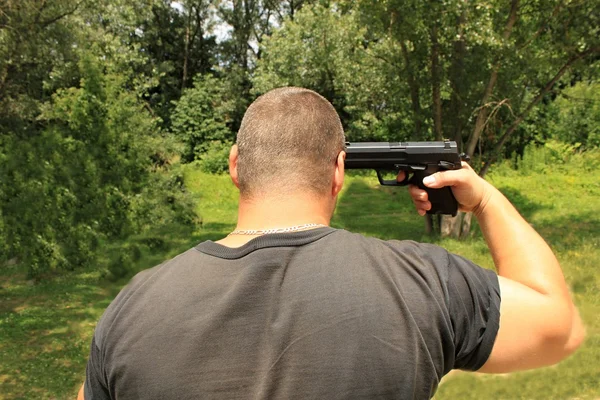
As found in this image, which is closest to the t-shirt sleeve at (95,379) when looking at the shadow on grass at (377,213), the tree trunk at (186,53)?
the shadow on grass at (377,213)

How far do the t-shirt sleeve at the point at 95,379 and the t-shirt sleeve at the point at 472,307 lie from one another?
2.57 feet

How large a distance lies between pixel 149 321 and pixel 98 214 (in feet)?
25.9

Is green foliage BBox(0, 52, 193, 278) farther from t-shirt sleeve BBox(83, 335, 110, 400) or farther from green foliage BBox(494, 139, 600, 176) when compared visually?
green foliage BBox(494, 139, 600, 176)

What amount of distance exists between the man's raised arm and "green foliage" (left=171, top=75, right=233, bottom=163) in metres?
21.3

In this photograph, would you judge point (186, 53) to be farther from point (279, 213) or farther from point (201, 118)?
point (279, 213)

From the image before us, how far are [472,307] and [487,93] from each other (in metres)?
10.7

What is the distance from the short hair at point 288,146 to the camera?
1.38 m

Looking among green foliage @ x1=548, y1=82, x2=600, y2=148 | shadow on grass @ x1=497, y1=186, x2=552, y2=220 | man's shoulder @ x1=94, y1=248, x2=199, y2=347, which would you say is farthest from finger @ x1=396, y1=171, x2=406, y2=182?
green foliage @ x1=548, y1=82, x2=600, y2=148

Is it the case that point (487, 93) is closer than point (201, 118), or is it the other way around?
point (487, 93)

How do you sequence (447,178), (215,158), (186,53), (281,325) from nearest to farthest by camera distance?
(281,325)
(447,178)
(215,158)
(186,53)

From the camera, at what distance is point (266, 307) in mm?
1203

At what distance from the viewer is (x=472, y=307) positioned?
1.33 m

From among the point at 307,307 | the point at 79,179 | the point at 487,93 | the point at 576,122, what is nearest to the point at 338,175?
the point at 307,307

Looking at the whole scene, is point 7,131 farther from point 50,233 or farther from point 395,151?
point 395,151
